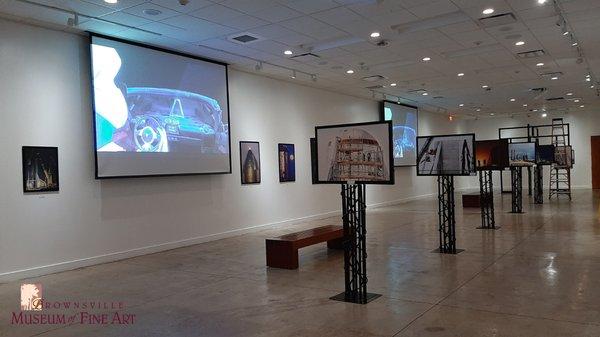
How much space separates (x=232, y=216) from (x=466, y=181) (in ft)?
60.2

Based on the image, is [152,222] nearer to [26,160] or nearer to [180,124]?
[180,124]

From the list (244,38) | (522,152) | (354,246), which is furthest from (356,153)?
(522,152)

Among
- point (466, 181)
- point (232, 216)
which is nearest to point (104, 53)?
point (232, 216)

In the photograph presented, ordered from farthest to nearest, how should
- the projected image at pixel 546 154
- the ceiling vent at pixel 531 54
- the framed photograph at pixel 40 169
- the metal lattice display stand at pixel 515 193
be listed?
the projected image at pixel 546 154 → the metal lattice display stand at pixel 515 193 → the ceiling vent at pixel 531 54 → the framed photograph at pixel 40 169

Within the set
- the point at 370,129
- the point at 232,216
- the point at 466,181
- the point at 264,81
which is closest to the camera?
the point at 370,129

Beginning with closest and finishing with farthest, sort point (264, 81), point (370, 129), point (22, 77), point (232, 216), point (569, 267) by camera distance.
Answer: point (370, 129) < point (569, 267) < point (22, 77) < point (232, 216) < point (264, 81)

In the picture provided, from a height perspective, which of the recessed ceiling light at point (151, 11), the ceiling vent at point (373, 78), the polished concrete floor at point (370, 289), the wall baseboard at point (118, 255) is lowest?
the polished concrete floor at point (370, 289)

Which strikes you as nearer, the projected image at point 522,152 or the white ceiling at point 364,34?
the white ceiling at point 364,34

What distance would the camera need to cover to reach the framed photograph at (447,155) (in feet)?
24.3

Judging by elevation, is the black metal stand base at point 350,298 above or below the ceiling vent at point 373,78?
below

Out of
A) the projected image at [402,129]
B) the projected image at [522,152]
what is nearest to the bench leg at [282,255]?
the projected image at [402,129]

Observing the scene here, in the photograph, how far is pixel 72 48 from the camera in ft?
24.4

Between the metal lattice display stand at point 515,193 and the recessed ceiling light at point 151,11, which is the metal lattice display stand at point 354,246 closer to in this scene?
the recessed ceiling light at point 151,11

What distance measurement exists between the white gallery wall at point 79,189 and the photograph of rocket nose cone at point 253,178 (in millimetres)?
29
